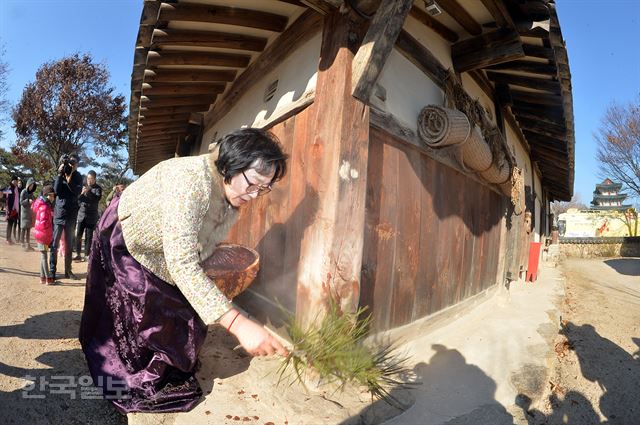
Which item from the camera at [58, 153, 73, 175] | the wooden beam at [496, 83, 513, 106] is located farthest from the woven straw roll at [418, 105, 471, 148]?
the camera at [58, 153, 73, 175]

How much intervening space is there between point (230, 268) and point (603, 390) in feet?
11.8

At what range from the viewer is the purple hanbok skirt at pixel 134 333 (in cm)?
200

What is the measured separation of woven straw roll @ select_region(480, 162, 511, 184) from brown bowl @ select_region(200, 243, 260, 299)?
10.5 feet

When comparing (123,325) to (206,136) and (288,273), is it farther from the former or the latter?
(206,136)

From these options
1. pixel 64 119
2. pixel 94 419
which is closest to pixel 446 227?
pixel 94 419

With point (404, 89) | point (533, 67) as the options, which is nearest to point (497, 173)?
point (533, 67)

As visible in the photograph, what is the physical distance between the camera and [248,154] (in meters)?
1.64

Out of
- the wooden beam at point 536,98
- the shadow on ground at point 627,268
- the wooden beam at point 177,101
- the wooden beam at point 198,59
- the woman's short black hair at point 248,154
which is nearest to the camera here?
the woman's short black hair at point 248,154

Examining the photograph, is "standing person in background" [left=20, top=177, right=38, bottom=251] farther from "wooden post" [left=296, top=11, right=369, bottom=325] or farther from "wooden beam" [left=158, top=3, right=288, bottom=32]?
"wooden post" [left=296, top=11, right=369, bottom=325]

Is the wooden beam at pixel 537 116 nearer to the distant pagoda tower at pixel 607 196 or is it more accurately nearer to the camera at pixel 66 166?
the camera at pixel 66 166

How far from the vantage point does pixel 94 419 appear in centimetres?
203

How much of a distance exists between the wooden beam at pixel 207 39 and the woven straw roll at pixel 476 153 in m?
2.48

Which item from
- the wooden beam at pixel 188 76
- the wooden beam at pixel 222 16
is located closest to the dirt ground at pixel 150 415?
the wooden beam at pixel 222 16

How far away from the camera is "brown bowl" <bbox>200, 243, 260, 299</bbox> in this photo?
2.08 metres
